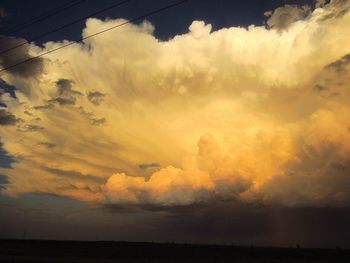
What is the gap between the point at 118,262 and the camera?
6384cm

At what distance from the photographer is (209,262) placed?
70375 millimetres

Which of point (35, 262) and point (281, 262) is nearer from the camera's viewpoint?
point (35, 262)

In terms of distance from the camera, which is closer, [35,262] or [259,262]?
[35,262]

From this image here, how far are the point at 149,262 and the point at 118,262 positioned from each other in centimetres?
502

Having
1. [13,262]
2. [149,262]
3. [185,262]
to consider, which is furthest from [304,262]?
[13,262]

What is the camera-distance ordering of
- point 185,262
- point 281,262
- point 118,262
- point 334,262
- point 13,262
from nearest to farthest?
point 13,262
point 118,262
point 185,262
point 281,262
point 334,262

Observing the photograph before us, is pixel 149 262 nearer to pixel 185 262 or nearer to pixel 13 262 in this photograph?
pixel 185 262

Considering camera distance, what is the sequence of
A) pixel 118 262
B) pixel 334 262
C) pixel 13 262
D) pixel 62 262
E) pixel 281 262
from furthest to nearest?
1. pixel 334 262
2. pixel 281 262
3. pixel 118 262
4. pixel 62 262
5. pixel 13 262

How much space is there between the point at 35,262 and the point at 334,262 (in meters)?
56.8

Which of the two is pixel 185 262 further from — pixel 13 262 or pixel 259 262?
pixel 13 262

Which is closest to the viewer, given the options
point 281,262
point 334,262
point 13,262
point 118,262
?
point 13,262

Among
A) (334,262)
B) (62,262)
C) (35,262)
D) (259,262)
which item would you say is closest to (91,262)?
(62,262)

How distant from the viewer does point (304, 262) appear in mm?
77312

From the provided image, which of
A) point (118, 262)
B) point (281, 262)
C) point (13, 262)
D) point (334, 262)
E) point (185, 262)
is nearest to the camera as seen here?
point (13, 262)
